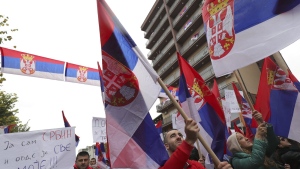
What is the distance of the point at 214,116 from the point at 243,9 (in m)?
1.81

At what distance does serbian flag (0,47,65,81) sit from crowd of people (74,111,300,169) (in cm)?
573

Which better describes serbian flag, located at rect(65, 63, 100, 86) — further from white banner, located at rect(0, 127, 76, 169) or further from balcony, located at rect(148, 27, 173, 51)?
balcony, located at rect(148, 27, 173, 51)

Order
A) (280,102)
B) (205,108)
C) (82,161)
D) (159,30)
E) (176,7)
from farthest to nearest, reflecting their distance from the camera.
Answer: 1. (159,30)
2. (176,7)
3. (82,161)
4. (205,108)
5. (280,102)

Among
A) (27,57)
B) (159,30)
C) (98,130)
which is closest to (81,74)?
(27,57)

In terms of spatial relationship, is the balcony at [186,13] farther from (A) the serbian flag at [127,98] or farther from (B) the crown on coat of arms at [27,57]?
(A) the serbian flag at [127,98]

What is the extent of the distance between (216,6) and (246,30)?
0.60 meters

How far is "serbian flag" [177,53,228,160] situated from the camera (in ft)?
13.5

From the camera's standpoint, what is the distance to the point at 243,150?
316 cm

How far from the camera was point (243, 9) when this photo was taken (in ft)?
9.68

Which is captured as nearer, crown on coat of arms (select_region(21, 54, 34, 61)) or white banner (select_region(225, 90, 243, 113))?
crown on coat of arms (select_region(21, 54, 34, 61))

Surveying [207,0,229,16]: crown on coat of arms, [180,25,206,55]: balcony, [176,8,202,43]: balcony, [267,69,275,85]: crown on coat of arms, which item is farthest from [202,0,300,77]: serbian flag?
[176,8,202,43]: balcony

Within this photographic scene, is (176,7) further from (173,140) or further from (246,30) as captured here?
(173,140)

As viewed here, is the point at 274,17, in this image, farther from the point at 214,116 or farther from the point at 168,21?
the point at 168,21

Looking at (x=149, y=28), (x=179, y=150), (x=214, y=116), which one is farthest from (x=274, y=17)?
(x=149, y=28)
